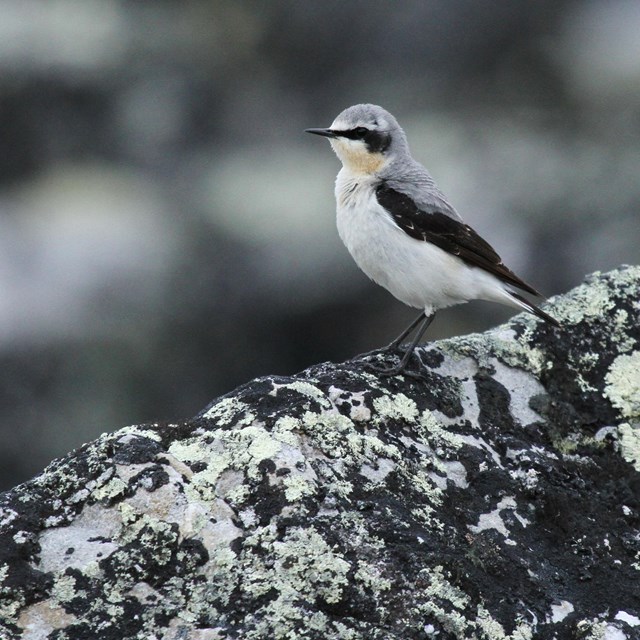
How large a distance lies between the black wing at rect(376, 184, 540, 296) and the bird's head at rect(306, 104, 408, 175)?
1.71 feet

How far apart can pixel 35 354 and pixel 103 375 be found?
2.74 ft

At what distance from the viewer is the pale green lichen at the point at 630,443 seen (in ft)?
14.9

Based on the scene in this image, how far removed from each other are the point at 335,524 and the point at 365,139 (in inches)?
151

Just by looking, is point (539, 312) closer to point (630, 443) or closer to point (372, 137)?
point (630, 443)

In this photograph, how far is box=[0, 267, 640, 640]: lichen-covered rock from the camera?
3188 mm

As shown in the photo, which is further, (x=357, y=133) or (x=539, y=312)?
(x=357, y=133)

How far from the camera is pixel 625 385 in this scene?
198 inches

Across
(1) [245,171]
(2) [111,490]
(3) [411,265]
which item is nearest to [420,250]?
(3) [411,265]

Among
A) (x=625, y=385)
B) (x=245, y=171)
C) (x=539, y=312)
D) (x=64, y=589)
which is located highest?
(x=245, y=171)

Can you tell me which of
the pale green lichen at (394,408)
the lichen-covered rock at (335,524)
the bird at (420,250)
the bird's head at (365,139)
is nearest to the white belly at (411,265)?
the bird at (420,250)

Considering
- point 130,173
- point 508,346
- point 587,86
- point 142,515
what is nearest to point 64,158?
point 130,173

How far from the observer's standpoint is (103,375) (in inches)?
415

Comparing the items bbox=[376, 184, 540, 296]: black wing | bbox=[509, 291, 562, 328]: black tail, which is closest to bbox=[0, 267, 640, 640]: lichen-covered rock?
bbox=[509, 291, 562, 328]: black tail

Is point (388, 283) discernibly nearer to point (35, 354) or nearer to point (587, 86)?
point (35, 354)
